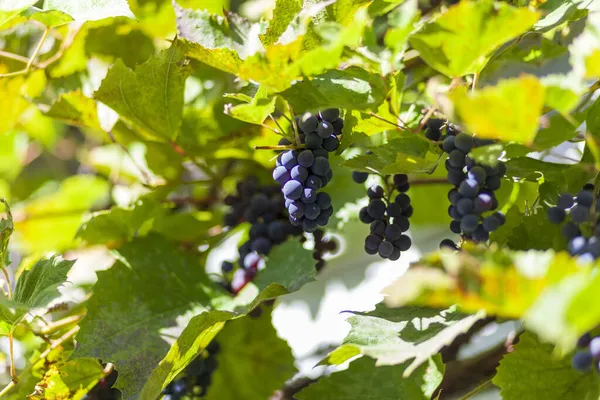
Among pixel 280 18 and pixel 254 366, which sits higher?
pixel 280 18

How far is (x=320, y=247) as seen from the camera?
813 mm

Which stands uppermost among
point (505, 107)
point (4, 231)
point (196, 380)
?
point (505, 107)

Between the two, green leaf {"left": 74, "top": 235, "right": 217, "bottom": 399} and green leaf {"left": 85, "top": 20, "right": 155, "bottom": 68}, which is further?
green leaf {"left": 85, "top": 20, "right": 155, "bottom": 68}

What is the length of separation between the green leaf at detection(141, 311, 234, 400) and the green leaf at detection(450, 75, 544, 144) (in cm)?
32

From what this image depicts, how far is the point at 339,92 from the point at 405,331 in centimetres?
21

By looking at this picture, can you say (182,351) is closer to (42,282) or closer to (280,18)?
(42,282)

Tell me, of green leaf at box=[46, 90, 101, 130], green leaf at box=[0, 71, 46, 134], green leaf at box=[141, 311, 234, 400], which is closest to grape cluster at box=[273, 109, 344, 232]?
green leaf at box=[141, 311, 234, 400]

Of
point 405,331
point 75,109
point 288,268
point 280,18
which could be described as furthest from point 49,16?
point 405,331

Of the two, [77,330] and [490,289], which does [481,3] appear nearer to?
[490,289]

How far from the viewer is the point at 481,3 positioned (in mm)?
431

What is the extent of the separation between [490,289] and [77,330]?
0.50 m

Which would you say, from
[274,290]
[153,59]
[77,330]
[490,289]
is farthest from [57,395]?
[490,289]

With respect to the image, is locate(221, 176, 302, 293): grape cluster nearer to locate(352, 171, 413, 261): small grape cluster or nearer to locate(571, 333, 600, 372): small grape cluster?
locate(352, 171, 413, 261): small grape cluster

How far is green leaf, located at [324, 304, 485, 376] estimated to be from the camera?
47cm
